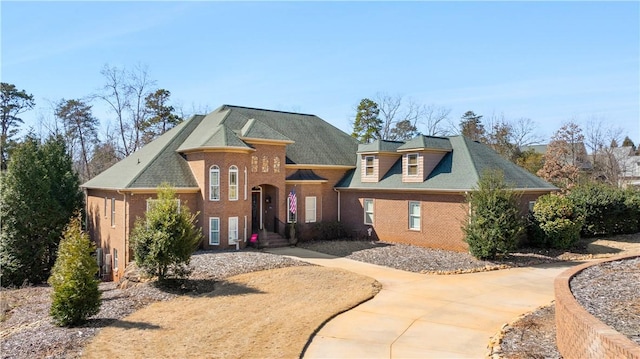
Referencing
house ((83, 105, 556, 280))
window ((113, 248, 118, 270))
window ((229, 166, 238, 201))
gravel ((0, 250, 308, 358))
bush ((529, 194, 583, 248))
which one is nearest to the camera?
gravel ((0, 250, 308, 358))

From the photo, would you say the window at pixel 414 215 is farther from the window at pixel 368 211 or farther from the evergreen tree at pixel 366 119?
the evergreen tree at pixel 366 119

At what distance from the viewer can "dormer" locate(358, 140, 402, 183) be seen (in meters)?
27.2

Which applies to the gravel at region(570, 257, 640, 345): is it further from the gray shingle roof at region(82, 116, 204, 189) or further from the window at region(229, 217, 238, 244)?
the gray shingle roof at region(82, 116, 204, 189)

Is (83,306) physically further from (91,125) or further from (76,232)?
(91,125)

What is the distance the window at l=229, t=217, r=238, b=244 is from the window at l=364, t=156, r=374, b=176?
898 centimetres

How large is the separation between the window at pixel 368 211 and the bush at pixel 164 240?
13.3 meters

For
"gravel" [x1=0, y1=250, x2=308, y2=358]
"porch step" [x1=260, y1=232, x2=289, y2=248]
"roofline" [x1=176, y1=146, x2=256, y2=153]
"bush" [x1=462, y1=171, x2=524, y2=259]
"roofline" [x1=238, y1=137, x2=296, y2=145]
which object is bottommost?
"gravel" [x1=0, y1=250, x2=308, y2=358]

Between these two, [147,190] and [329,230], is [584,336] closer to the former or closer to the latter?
[147,190]

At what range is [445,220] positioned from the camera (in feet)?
76.2

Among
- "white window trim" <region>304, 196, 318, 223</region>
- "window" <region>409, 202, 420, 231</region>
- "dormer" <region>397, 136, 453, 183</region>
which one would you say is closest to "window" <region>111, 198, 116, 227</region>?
"white window trim" <region>304, 196, 318, 223</region>

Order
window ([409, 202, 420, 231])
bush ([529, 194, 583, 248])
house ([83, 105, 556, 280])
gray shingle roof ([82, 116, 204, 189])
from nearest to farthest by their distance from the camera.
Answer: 1. bush ([529, 194, 583, 248])
2. gray shingle roof ([82, 116, 204, 189])
3. house ([83, 105, 556, 280])
4. window ([409, 202, 420, 231])

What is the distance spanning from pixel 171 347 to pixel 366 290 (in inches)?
272

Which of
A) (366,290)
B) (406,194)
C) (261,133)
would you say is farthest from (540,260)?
(261,133)

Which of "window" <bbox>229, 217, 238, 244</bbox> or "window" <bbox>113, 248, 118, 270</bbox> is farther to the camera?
"window" <bbox>113, 248, 118, 270</bbox>
